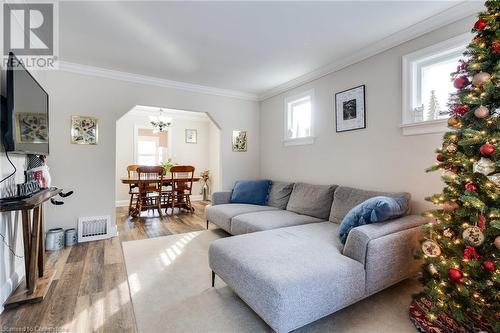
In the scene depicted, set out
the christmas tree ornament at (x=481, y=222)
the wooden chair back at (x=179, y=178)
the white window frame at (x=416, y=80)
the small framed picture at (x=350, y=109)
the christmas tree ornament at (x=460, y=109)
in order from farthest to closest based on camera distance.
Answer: the wooden chair back at (x=179, y=178), the small framed picture at (x=350, y=109), the white window frame at (x=416, y=80), the christmas tree ornament at (x=460, y=109), the christmas tree ornament at (x=481, y=222)

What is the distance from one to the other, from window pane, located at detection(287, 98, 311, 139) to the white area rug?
2410mm

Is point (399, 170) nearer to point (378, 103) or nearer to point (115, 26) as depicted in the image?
point (378, 103)

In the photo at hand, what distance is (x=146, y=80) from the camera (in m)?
3.70

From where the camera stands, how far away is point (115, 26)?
232cm

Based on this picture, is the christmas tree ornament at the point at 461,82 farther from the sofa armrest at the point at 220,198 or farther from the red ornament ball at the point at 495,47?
the sofa armrest at the point at 220,198

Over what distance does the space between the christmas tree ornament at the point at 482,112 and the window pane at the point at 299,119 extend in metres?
2.34

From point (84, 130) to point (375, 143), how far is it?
3.79m

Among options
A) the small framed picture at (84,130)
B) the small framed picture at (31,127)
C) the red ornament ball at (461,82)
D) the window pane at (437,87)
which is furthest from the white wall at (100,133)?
the red ornament ball at (461,82)

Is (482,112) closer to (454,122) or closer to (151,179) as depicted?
(454,122)

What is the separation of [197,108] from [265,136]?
4.54 ft

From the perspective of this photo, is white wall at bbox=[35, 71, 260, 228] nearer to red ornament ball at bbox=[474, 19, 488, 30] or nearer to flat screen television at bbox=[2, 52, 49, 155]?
flat screen television at bbox=[2, 52, 49, 155]

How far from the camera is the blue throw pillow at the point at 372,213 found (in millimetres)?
1918

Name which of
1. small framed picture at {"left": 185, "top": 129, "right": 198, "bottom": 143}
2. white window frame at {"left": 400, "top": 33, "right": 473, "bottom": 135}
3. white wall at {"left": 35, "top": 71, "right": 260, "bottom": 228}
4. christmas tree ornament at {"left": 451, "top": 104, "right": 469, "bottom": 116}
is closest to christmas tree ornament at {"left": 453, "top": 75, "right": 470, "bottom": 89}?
christmas tree ornament at {"left": 451, "top": 104, "right": 469, "bottom": 116}

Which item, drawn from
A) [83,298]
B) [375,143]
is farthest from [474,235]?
[83,298]
